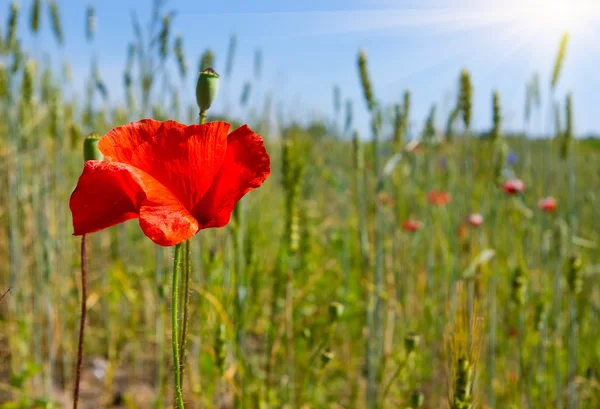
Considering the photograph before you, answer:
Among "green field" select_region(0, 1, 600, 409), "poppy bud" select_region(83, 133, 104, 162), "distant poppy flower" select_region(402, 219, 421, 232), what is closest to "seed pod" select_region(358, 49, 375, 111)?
"green field" select_region(0, 1, 600, 409)

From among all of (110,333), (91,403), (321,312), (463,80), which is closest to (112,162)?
(463,80)

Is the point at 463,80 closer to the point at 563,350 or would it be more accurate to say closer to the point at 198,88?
the point at 198,88

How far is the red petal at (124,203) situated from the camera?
1.34 ft

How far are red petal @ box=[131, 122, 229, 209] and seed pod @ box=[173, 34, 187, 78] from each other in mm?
1186

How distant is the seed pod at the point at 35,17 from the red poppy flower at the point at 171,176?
137cm

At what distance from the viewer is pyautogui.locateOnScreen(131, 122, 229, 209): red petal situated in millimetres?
439

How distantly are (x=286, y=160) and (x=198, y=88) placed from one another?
59 cm

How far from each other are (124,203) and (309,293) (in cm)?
158

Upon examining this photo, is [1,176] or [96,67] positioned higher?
[96,67]

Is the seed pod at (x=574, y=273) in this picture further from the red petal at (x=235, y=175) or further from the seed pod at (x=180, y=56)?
the seed pod at (x=180, y=56)

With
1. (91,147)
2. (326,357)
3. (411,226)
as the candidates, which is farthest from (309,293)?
(91,147)

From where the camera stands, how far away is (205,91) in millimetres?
464

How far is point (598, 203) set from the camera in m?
2.29

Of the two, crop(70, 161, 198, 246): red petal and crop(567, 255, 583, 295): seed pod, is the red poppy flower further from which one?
crop(567, 255, 583, 295): seed pod
